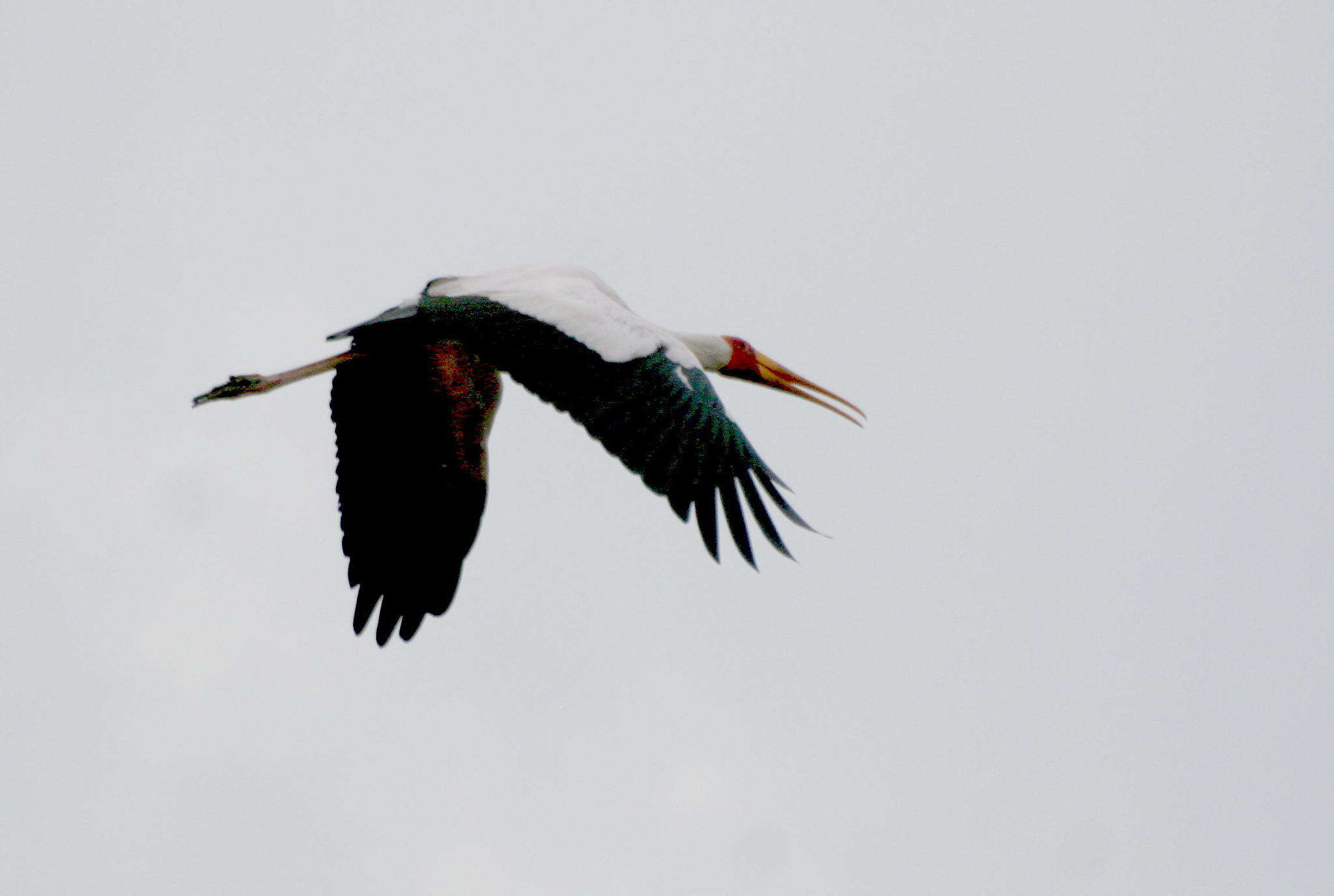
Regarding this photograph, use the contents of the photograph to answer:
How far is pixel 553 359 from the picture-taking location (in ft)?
43.4

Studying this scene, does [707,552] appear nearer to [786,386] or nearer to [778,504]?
[778,504]

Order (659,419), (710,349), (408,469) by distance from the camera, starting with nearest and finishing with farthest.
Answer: (659,419)
(408,469)
(710,349)

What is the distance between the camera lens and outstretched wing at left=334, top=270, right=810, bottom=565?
12.5m

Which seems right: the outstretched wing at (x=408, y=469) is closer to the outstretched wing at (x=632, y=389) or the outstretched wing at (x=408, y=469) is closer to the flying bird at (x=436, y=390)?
the flying bird at (x=436, y=390)

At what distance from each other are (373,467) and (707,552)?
10.8 ft

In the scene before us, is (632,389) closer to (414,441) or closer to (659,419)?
(659,419)

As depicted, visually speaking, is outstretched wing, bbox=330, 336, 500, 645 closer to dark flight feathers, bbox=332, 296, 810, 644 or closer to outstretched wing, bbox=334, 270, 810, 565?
dark flight feathers, bbox=332, 296, 810, 644

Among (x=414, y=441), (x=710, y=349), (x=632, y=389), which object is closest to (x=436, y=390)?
(x=414, y=441)

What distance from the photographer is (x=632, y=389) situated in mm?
12930

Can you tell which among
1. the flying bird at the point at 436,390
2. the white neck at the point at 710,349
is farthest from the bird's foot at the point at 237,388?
the white neck at the point at 710,349

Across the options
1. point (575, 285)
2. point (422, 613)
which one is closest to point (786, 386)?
point (575, 285)

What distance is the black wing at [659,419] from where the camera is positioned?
12461mm

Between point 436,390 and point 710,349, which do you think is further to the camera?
point 710,349

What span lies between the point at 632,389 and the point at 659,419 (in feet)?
1.02
